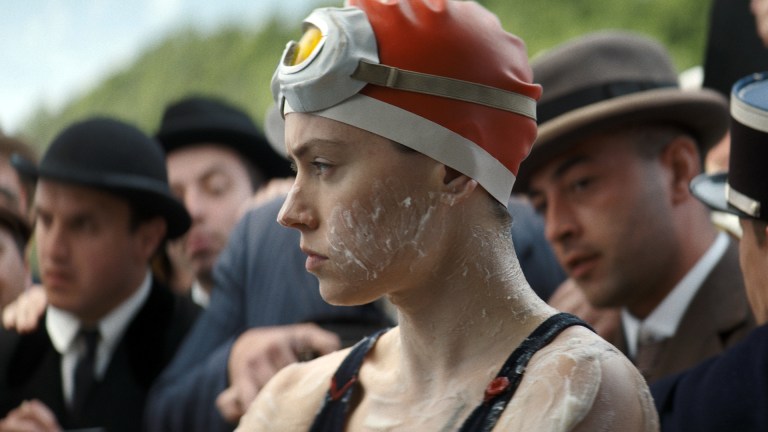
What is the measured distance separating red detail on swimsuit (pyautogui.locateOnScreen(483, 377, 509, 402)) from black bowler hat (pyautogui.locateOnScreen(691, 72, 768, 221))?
92 centimetres

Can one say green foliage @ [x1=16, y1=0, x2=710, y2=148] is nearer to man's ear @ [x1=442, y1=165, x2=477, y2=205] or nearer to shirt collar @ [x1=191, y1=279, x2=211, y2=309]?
shirt collar @ [x1=191, y1=279, x2=211, y2=309]

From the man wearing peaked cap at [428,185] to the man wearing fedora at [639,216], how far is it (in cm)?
148

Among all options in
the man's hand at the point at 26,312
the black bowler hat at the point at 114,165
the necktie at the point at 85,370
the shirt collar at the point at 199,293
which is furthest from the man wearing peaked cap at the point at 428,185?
the shirt collar at the point at 199,293

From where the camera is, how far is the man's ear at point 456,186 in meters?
2.46

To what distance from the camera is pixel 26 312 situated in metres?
5.11

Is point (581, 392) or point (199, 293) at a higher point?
point (581, 392)

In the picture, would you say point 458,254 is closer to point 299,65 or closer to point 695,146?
point 299,65

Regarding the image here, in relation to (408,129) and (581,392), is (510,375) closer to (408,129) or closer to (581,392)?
(581,392)

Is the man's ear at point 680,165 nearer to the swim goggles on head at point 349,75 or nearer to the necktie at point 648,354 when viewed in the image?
the necktie at point 648,354

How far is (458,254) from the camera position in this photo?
97.7 inches

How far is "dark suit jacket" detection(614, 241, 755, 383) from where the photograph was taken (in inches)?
148

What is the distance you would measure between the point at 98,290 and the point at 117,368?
306mm

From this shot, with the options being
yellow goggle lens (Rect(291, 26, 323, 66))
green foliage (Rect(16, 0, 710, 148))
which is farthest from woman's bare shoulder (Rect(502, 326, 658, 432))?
green foliage (Rect(16, 0, 710, 148))

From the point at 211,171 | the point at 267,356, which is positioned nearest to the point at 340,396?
the point at 267,356
